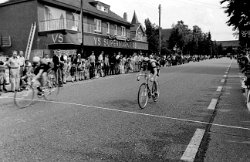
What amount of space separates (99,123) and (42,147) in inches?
65.8

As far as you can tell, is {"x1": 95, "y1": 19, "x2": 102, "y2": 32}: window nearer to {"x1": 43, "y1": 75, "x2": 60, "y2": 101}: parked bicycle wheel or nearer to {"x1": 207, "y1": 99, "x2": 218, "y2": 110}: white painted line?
{"x1": 43, "y1": 75, "x2": 60, "y2": 101}: parked bicycle wheel

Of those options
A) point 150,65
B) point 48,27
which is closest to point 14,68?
point 150,65

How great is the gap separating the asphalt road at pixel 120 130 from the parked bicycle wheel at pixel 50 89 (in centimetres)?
59

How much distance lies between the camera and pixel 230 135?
15.5 ft

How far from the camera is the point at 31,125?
532cm

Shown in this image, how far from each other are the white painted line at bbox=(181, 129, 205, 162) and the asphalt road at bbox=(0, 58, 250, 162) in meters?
0.06

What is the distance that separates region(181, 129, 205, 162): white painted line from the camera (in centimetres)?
366

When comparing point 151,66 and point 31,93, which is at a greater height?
point 151,66

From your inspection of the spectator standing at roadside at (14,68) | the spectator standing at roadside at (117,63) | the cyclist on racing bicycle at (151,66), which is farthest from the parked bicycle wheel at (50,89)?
the spectator standing at roadside at (117,63)

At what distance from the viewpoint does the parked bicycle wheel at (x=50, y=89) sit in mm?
8617

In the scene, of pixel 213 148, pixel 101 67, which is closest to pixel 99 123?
pixel 213 148

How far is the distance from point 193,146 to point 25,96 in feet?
18.3

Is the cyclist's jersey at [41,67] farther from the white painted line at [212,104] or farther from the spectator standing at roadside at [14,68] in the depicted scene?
Result: the white painted line at [212,104]

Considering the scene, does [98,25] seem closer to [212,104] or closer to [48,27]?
[48,27]
